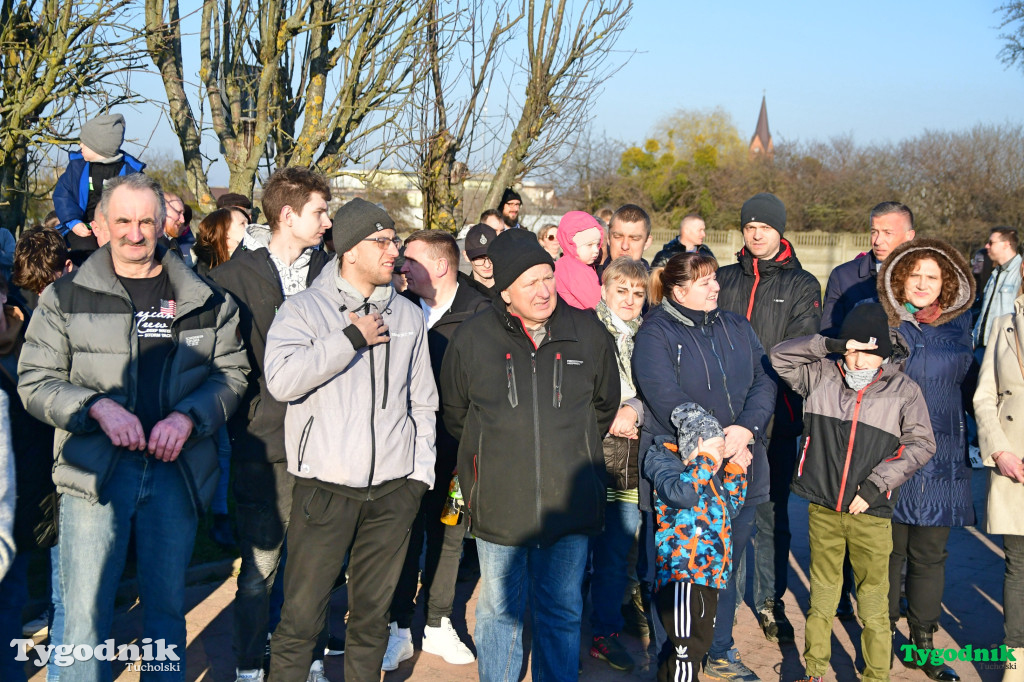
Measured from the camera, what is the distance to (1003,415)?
169 inches

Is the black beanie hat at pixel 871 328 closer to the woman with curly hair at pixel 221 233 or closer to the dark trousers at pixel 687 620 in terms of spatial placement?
the dark trousers at pixel 687 620

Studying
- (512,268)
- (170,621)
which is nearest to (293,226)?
(512,268)

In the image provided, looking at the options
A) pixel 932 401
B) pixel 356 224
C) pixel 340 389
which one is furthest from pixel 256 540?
pixel 932 401

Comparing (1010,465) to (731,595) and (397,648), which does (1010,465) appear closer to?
(731,595)

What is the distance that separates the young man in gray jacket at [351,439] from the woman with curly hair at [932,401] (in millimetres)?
2604

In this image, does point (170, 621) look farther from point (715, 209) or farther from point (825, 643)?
point (715, 209)

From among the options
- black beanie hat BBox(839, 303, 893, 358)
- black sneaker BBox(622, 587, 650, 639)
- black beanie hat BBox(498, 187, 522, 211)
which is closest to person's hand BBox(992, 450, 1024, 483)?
black beanie hat BBox(839, 303, 893, 358)

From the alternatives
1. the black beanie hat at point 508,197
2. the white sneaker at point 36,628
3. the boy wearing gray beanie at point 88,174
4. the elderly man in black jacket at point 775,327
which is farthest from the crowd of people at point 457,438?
the black beanie hat at point 508,197

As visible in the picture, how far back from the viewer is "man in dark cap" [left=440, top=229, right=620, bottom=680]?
11.5 feet

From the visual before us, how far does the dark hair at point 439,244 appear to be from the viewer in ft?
15.0

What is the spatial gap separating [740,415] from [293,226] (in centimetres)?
234

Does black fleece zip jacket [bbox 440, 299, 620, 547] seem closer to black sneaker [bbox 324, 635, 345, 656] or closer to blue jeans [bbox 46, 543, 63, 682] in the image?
black sneaker [bbox 324, 635, 345, 656]

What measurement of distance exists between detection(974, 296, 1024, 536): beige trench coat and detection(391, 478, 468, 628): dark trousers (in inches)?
107

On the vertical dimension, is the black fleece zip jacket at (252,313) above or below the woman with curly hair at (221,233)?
below
